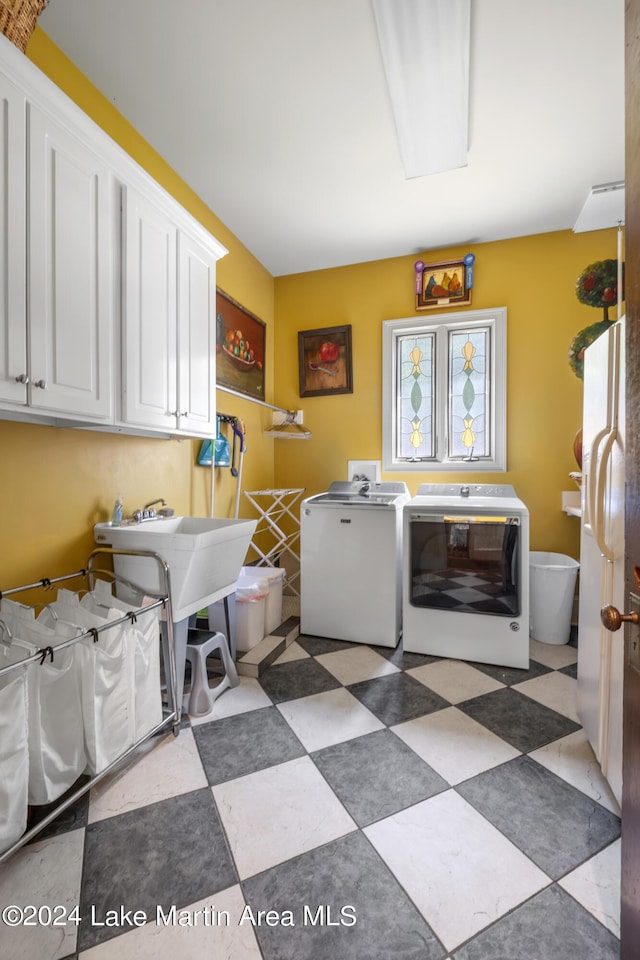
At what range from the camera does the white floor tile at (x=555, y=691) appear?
187cm

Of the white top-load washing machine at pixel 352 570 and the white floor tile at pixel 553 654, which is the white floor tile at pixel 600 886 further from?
the white top-load washing machine at pixel 352 570

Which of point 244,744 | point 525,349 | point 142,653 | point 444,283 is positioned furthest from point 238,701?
point 444,283

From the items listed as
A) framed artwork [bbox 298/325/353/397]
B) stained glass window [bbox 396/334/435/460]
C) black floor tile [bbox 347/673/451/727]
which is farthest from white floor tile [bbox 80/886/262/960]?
framed artwork [bbox 298/325/353/397]

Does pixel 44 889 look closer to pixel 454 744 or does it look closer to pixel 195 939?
pixel 195 939

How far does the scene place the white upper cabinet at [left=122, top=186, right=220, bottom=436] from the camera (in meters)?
1.68

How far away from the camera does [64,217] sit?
1.38 meters

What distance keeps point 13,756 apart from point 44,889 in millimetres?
347

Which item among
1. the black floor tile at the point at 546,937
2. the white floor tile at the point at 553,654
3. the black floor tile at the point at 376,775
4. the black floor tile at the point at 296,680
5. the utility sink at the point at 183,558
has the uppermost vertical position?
the utility sink at the point at 183,558

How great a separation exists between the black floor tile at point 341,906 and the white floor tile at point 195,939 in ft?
0.13

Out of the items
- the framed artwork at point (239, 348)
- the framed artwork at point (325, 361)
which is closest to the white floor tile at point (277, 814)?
the framed artwork at point (239, 348)

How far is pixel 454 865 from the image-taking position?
1128 millimetres

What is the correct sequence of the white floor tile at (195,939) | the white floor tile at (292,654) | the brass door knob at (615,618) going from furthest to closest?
the white floor tile at (292,654)
the white floor tile at (195,939)
the brass door knob at (615,618)

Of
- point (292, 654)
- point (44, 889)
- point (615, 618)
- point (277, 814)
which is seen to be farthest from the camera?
point (292, 654)

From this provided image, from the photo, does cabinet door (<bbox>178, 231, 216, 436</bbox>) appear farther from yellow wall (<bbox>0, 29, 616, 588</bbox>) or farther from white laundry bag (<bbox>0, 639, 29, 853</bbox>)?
white laundry bag (<bbox>0, 639, 29, 853</bbox>)
